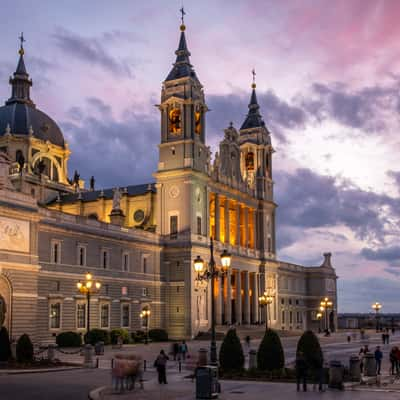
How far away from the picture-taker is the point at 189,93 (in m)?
84.8

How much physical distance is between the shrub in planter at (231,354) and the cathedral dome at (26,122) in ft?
249

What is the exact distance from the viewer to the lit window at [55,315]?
62188 mm

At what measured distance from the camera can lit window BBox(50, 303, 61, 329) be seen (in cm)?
6219

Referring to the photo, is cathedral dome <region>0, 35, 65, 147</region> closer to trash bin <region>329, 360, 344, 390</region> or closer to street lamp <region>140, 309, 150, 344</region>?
street lamp <region>140, 309, 150, 344</region>

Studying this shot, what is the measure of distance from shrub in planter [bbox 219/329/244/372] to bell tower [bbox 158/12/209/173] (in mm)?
50157

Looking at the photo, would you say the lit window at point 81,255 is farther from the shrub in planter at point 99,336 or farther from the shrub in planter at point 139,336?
the shrub in planter at point 139,336

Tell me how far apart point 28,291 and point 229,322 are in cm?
4062

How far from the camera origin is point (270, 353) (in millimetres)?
32094

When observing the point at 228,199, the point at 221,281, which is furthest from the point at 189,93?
the point at 221,281

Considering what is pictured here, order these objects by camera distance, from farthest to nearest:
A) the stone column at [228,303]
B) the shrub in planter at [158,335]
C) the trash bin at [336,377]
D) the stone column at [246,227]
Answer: the stone column at [246,227], the stone column at [228,303], the shrub in planter at [158,335], the trash bin at [336,377]

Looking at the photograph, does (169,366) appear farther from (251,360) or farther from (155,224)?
(155,224)

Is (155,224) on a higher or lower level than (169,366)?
higher

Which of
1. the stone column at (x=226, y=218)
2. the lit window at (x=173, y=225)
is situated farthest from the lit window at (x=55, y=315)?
the stone column at (x=226, y=218)

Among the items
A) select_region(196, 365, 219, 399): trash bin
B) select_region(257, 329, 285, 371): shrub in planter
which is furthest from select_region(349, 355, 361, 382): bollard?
select_region(196, 365, 219, 399): trash bin
